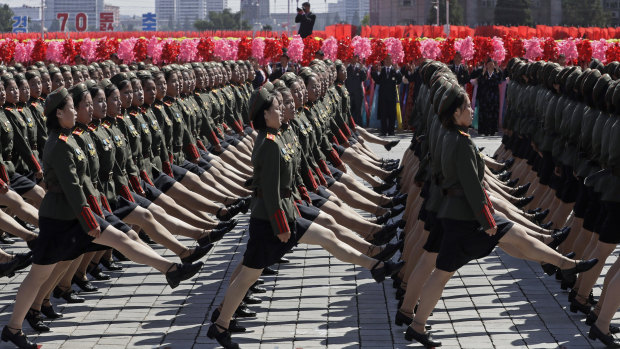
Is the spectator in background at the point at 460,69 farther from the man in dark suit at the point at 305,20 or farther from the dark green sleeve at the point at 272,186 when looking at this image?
the dark green sleeve at the point at 272,186

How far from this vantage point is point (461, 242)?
7723 mm

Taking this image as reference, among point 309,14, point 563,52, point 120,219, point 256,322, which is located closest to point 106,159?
point 120,219

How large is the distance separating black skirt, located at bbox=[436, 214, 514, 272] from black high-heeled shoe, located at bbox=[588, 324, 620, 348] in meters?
0.97

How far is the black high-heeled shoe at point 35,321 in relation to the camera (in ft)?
27.8

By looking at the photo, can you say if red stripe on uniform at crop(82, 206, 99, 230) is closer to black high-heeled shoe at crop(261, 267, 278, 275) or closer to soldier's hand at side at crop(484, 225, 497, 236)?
soldier's hand at side at crop(484, 225, 497, 236)

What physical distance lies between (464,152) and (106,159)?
3.17 metres

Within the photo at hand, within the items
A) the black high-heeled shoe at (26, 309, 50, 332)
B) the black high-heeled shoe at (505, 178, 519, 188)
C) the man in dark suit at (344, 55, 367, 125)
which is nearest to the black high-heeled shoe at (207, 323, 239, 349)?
the black high-heeled shoe at (26, 309, 50, 332)

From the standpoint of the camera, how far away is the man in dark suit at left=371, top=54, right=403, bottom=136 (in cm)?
2683

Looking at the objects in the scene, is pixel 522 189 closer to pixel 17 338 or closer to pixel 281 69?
pixel 17 338

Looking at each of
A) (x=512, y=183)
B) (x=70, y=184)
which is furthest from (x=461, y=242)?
(x=512, y=183)

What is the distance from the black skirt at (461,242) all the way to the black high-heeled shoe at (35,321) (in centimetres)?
310

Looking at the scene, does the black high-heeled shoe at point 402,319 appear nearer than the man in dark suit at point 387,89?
Yes

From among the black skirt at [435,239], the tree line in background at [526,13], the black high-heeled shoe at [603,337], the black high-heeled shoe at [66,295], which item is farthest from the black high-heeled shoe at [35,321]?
the tree line in background at [526,13]

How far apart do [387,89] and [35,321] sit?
19.2 m
